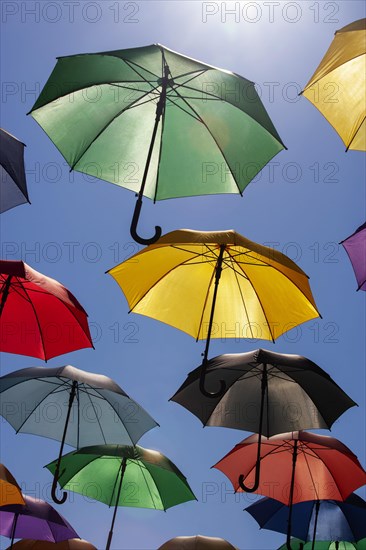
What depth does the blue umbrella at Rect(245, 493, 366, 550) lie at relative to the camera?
1173 cm

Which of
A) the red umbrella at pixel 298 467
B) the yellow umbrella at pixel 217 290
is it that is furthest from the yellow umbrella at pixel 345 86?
the red umbrella at pixel 298 467

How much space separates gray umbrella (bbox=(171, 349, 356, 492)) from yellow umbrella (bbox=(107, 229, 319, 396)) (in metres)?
0.42

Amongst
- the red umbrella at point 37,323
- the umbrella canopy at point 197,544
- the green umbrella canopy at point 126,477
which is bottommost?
the umbrella canopy at point 197,544

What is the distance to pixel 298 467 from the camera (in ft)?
35.9

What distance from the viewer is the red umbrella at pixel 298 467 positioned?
1038 cm

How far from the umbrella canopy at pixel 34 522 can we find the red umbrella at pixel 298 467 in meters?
2.33

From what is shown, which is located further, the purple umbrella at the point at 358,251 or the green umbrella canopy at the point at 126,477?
the green umbrella canopy at the point at 126,477

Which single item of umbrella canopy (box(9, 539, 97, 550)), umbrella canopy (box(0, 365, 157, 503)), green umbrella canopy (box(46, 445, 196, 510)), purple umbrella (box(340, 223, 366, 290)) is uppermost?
purple umbrella (box(340, 223, 366, 290))

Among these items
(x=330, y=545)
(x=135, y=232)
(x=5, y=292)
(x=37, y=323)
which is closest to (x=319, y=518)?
(x=330, y=545)

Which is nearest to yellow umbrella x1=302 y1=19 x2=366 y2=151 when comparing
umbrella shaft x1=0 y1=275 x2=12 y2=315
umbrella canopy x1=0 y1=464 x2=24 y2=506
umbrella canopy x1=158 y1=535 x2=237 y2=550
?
umbrella shaft x1=0 y1=275 x2=12 y2=315

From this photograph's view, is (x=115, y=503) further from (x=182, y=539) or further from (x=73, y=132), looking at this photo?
(x=73, y=132)

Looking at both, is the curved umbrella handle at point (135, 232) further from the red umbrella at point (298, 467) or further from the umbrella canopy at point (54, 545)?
the umbrella canopy at point (54, 545)

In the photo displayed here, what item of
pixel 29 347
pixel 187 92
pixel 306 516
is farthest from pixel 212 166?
pixel 306 516

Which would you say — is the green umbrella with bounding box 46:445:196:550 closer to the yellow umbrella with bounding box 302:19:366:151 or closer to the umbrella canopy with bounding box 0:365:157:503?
the umbrella canopy with bounding box 0:365:157:503
